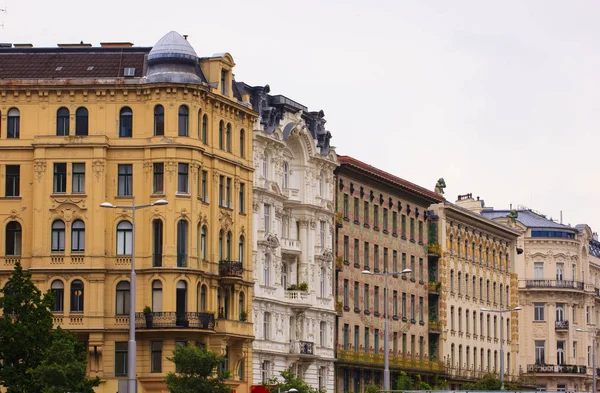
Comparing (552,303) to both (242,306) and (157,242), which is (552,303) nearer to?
(242,306)

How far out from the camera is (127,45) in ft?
309

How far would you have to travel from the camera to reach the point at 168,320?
287ft

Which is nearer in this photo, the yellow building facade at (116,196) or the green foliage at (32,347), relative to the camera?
the green foliage at (32,347)

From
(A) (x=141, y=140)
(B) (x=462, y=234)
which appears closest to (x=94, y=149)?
(A) (x=141, y=140)

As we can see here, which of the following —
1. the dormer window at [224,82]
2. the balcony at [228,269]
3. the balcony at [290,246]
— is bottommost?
the balcony at [228,269]

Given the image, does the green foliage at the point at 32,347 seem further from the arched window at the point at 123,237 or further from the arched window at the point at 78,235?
the arched window at the point at 123,237

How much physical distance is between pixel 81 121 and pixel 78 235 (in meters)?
6.27

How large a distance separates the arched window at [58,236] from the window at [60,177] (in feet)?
5.72

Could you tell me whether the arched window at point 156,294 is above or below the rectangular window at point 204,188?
below

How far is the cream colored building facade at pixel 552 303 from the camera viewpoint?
15688 cm

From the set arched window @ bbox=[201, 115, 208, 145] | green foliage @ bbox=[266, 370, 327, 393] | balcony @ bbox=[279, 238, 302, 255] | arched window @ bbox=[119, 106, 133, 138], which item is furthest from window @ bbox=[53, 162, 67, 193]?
balcony @ bbox=[279, 238, 302, 255]

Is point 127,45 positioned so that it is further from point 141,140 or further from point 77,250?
point 77,250

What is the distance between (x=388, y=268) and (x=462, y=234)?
1647cm

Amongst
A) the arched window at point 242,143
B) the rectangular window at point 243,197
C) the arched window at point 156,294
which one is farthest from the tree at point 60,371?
the arched window at point 242,143
